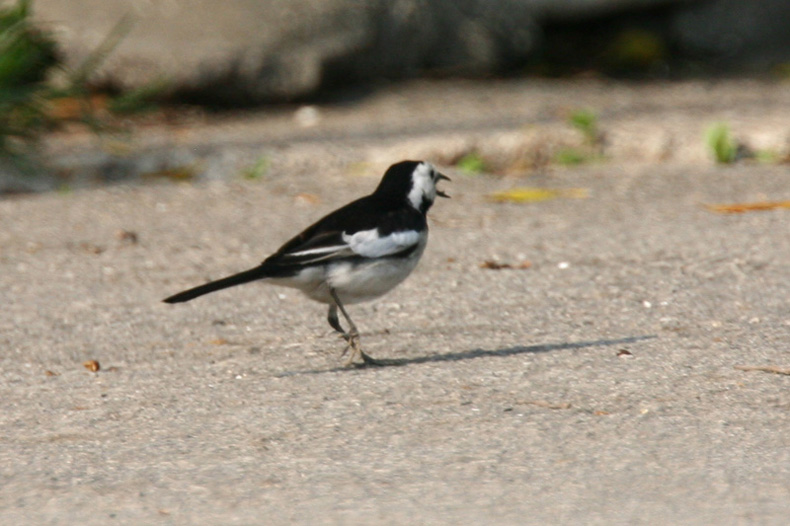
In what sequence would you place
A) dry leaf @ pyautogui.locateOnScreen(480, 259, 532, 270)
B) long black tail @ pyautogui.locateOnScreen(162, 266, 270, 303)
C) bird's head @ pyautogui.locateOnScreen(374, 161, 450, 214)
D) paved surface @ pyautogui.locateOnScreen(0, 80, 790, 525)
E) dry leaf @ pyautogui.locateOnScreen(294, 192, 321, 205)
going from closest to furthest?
paved surface @ pyautogui.locateOnScreen(0, 80, 790, 525) < long black tail @ pyautogui.locateOnScreen(162, 266, 270, 303) < bird's head @ pyautogui.locateOnScreen(374, 161, 450, 214) < dry leaf @ pyautogui.locateOnScreen(480, 259, 532, 270) < dry leaf @ pyautogui.locateOnScreen(294, 192, 321, 205)

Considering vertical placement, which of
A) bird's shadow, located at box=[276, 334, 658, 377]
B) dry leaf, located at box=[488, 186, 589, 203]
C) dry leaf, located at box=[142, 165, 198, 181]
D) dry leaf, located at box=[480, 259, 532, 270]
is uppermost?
dry leaf, located at box=[142, 165, 198, 181]

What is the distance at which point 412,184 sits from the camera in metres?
4.83

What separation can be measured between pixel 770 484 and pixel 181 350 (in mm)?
2253

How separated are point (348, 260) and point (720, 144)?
13.3ft

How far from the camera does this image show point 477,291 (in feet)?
17.4

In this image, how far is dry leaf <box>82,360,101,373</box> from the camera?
4477 mm

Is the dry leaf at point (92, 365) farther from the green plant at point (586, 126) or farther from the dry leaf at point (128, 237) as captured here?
the green plant at point (586, 126)

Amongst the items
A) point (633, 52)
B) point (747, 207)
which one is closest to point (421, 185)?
point (747, 207)

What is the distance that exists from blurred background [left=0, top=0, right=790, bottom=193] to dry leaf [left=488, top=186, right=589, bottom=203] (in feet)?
2.18

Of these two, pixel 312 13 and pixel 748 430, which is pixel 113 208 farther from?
pixel 748 430

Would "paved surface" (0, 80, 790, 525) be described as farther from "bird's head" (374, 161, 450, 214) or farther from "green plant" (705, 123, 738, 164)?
"green plant" (705, 123, 738, 164)

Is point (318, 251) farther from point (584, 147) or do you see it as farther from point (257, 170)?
point (584, 147)

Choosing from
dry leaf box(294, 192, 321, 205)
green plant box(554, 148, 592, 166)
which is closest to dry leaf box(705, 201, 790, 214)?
green plant box(554, 148, 592, 166)

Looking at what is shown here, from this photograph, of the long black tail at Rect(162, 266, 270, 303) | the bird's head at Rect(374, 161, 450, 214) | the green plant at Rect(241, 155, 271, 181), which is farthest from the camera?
the green plant at Rect(241, 155, 271, 181)
